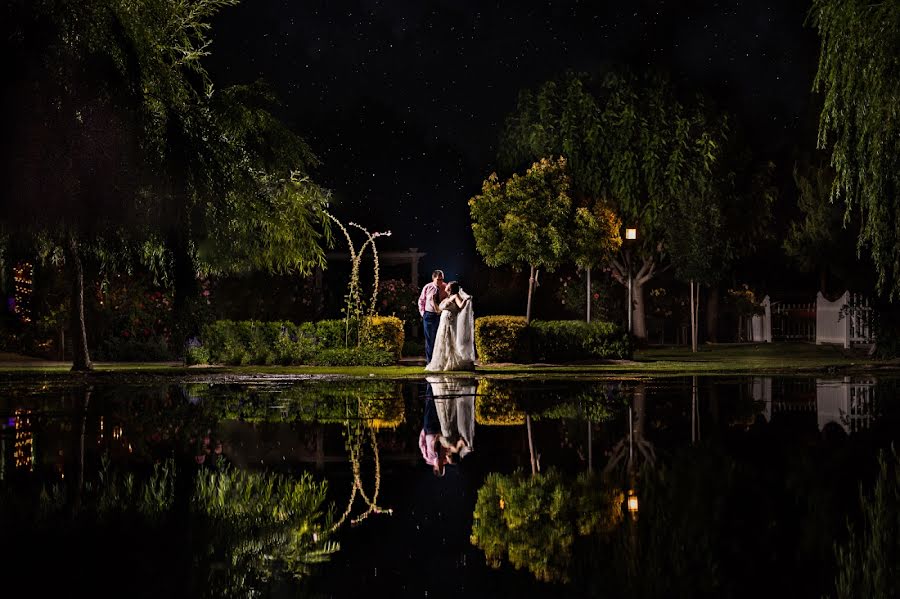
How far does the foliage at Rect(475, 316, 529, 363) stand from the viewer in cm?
2589

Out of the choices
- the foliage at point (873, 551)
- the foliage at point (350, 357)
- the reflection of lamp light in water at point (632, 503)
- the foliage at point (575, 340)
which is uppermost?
the foliage at point (575, 340)

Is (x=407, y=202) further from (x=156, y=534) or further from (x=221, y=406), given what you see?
(x=156, y=534)

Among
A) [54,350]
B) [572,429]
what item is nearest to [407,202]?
[54,350]

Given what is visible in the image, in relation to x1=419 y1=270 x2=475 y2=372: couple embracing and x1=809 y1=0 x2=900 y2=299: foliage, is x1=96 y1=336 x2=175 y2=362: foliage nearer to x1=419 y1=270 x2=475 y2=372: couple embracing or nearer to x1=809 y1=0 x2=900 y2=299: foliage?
x1=419 y1=270 x2=475 y2=372: couple embracing

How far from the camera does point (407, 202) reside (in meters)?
47.7

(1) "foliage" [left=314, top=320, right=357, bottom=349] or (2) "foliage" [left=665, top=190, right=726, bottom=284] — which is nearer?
(1) "foliage" [left=314, top=320, right=357, bottom=349]

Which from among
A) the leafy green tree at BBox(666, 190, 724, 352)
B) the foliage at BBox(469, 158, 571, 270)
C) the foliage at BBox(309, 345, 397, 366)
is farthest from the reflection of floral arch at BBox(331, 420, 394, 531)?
the leafy green tree at BBox(666, 190, 724, 352)

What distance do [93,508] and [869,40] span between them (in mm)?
10908

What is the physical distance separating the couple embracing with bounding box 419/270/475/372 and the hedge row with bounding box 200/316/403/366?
71.6 inches

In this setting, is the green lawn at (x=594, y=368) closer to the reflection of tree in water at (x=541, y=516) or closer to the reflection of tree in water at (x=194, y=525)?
the reflection of tree in water at (x=541, y=516)

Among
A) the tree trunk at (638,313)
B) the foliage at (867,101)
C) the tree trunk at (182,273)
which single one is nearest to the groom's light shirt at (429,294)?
the tree trunk at (182,273)

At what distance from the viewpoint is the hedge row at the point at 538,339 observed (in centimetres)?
2594

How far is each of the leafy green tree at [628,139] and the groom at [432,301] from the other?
9.69m

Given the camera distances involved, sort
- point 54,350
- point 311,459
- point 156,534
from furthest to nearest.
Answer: point 54,350 → point 311,459 → point 156,534
